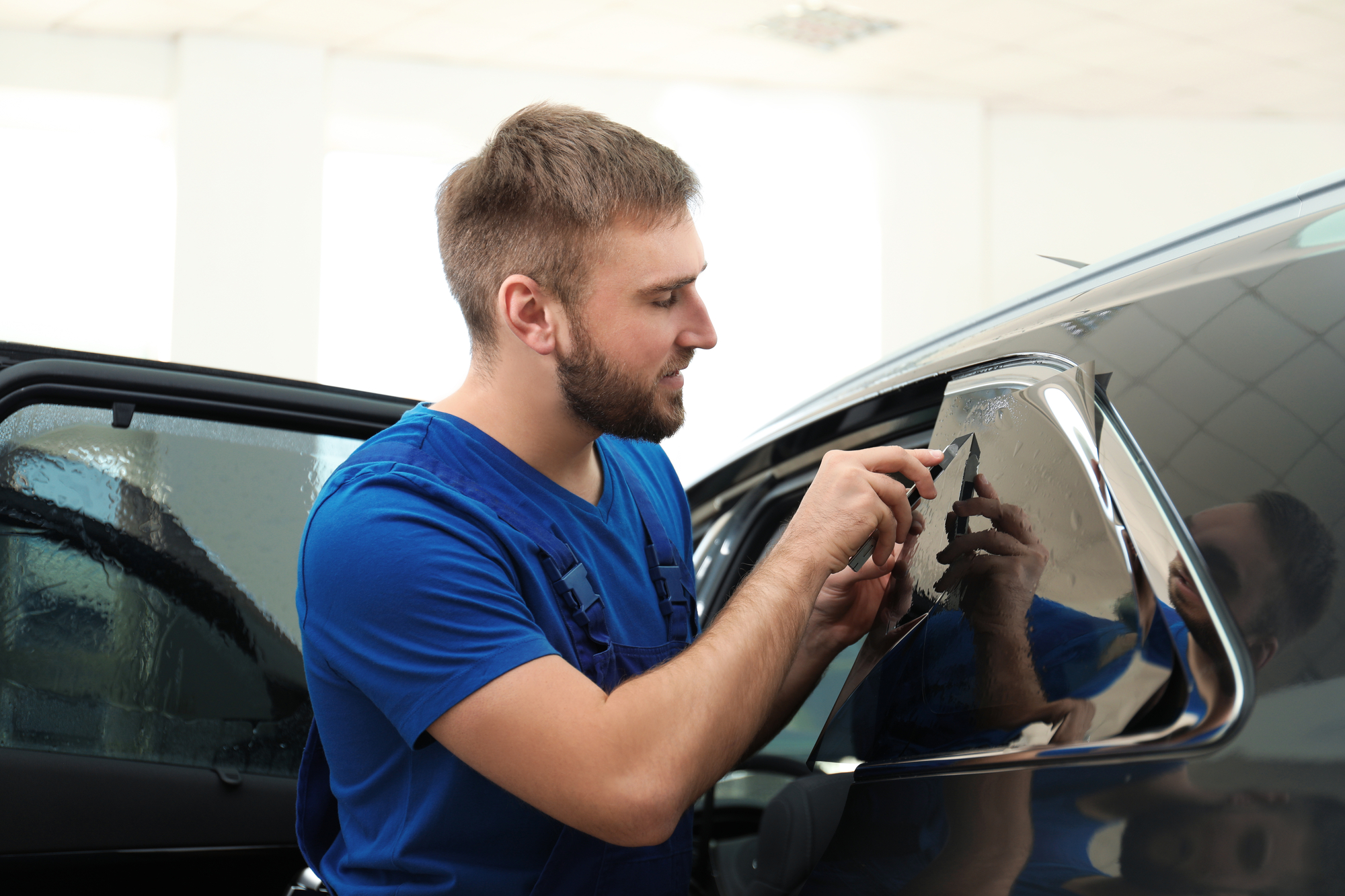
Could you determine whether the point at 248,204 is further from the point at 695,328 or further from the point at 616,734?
the point at 616,734

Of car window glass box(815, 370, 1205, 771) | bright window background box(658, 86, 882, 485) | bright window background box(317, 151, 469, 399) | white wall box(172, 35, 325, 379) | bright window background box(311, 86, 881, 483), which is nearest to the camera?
car window glass box(815, 370, 1205, 771)

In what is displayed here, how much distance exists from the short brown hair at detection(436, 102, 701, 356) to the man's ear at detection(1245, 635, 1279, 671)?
76 centimetres

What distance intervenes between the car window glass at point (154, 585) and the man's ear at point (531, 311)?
2.16 ft

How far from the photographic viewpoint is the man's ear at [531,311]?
1.25 meters

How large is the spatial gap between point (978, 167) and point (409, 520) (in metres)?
7.71

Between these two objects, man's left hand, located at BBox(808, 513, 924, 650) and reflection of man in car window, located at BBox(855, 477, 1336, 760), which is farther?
man's left hand, located at BBox(808, 513, 924, 650)

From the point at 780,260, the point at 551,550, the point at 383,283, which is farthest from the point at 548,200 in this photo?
the point at 780,260

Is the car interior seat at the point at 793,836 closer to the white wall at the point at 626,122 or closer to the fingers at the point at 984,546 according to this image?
the fingers at the point at 984,546

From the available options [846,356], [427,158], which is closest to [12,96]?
[427,158]

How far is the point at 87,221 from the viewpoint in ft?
21.6

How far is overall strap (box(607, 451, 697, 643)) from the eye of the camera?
129 centimetres

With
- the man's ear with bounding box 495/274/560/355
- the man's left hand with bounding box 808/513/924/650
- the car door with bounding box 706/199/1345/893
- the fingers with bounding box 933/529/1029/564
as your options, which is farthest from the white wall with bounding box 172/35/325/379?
the car door with bounding box 706/199/1345/893

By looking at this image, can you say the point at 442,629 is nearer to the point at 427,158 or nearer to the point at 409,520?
the point at 409,520

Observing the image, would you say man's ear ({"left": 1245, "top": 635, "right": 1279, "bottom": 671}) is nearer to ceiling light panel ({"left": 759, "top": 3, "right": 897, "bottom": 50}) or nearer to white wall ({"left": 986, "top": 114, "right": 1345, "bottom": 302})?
ceiling light panel ({"left": 759, "top": 3, "right": 897, "bottom": 50})
